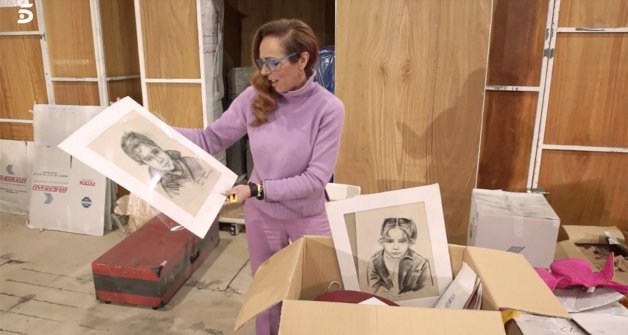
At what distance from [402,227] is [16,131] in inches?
148

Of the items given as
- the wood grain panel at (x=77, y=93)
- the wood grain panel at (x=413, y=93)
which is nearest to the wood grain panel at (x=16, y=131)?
the wood grain panel at (x=77, y=93)

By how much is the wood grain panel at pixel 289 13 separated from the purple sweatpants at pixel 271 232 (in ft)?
8.14

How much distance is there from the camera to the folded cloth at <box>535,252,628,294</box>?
100 cm

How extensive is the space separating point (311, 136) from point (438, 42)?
115cm

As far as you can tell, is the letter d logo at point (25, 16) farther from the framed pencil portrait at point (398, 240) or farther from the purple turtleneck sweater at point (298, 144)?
the framed pencil portrait at point (398, 240)

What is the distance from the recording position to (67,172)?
3205mm

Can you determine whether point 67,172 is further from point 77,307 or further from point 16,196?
point 77,307

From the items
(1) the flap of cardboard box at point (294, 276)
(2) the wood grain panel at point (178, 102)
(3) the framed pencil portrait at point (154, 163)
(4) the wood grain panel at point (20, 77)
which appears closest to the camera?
(1) the flap of cardboard box at point (294, 276)

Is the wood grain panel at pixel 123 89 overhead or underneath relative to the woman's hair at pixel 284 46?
underneath

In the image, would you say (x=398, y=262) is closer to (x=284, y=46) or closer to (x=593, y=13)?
(x=284, y=46)

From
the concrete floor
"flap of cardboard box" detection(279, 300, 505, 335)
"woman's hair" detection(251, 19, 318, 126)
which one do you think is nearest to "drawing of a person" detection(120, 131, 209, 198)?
"woman's hair" detection(251, 19, 318, 126)

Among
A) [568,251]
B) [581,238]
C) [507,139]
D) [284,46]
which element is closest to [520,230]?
[568,251]

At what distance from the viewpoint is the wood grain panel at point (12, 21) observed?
3.35 m

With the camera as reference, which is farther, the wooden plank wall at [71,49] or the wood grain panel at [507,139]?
the wooden plank wall at [71,49]
